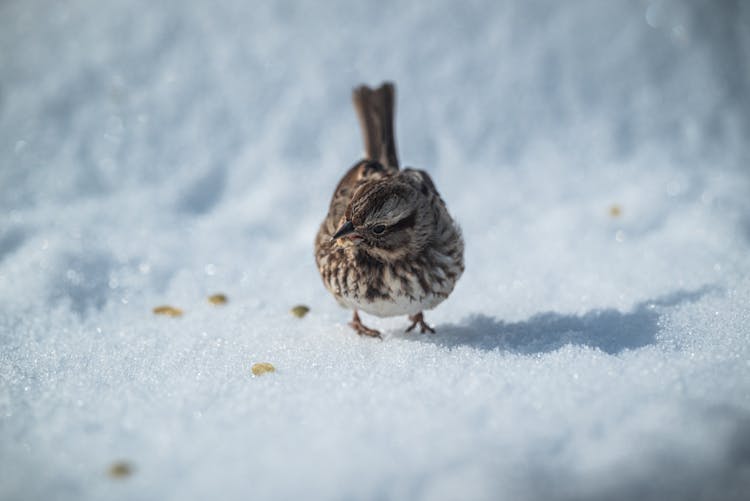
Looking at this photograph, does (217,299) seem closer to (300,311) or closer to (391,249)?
(300,311)

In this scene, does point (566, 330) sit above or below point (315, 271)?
below

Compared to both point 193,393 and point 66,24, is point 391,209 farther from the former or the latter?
point 66,24

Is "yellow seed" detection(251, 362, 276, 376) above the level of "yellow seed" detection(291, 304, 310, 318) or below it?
below

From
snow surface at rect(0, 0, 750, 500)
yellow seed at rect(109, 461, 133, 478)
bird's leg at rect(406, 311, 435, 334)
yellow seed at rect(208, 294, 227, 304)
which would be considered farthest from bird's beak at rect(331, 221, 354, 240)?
yellow seed at rect(109, 461, 133, 478)

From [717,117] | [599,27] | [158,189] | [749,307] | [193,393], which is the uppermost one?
[599,27]

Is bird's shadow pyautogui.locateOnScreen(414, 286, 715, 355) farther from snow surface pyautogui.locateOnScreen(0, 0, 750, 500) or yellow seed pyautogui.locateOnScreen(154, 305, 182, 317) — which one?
yellow seed pyautogui.locateOnScreen(154, 305, 182, 317)

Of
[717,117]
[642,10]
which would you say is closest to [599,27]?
[642,10]

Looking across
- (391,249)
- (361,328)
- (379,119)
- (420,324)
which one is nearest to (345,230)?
(391,249)
